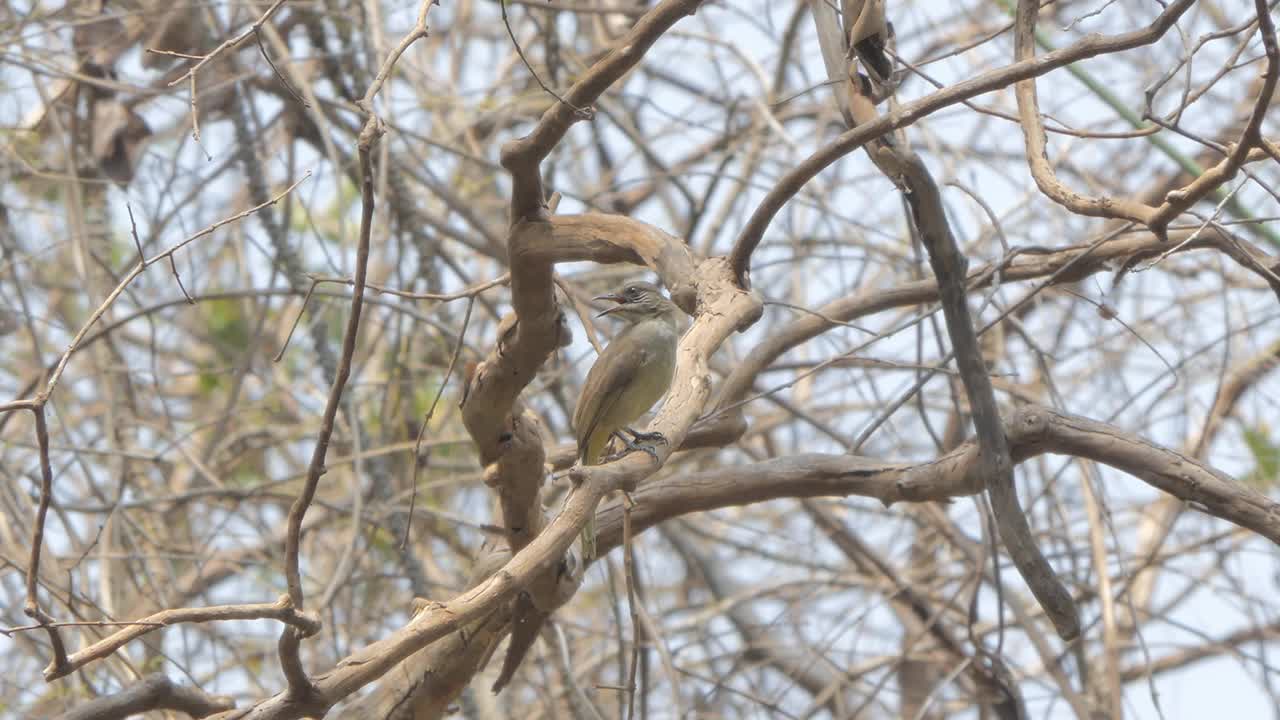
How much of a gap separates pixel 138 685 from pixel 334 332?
3.94 meters

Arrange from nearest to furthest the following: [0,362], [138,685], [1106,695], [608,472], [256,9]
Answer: [608,472]
[138,685]
[256,9]
[1106,695]
[0,362]

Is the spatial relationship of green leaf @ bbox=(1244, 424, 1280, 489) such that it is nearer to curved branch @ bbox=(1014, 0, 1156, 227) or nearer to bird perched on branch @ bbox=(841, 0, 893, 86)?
curved branch @ bbox=(1014, 0, 1156, 227)

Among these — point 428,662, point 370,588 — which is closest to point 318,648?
point 370,588

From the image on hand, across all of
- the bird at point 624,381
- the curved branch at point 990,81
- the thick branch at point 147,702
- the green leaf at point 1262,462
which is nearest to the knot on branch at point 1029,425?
the curved branch at point 990,81

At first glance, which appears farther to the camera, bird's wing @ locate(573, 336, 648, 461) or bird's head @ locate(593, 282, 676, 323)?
bird's head @ locate(593, 282, 676, 323)

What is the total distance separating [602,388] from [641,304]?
54 centimetres

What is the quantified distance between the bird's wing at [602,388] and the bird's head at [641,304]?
31cm

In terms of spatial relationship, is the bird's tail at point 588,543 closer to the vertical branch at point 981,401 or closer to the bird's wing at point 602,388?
the bird's wing at point 602,388

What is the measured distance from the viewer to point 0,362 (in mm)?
8070

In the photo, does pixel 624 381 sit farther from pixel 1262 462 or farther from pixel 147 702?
pixel 1262 462

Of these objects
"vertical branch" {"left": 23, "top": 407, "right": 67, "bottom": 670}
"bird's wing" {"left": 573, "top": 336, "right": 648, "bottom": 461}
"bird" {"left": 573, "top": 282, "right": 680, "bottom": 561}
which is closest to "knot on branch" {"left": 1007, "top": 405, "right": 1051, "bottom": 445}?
"bird" {"left": 573, "top": 282, "right": 680, "bottom": 561}

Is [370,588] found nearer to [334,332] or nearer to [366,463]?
[366,463]

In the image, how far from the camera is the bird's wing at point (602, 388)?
4.23 meters

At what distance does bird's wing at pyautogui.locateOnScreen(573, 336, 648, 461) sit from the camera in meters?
4.23
